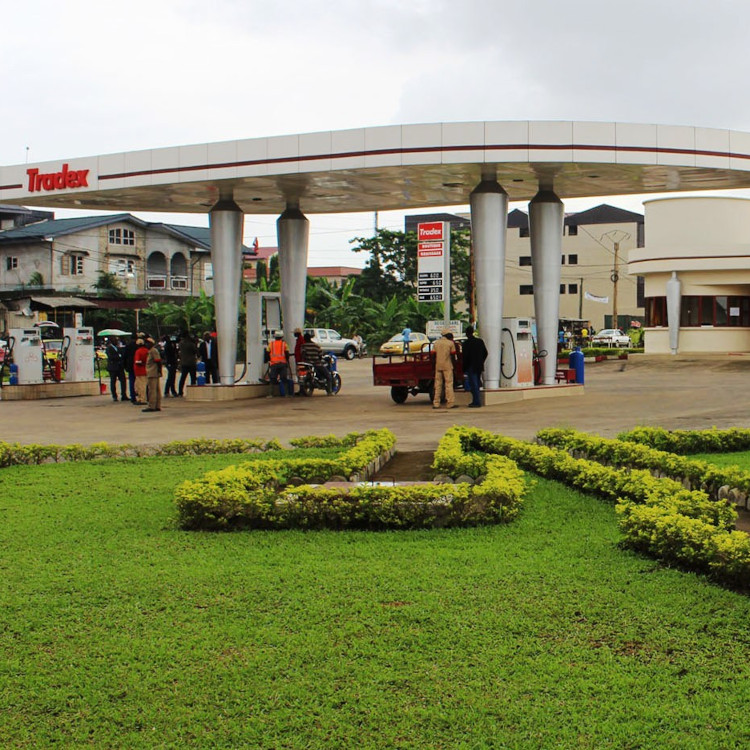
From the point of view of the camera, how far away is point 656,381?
26938 millimetres

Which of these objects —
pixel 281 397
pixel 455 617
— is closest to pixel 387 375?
pixel 281 397

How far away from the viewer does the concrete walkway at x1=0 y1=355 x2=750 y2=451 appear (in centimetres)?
1590

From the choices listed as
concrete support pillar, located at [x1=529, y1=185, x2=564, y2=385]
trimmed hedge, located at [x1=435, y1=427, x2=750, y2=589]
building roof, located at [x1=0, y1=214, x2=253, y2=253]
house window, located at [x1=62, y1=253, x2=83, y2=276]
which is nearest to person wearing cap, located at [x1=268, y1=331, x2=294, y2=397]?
concrete support pillar, located at [x1=529, y1=185, x2=564, y2=385]

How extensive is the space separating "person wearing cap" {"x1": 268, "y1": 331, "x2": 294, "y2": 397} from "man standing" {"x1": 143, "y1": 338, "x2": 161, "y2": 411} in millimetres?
3315

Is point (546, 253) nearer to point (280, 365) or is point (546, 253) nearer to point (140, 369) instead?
point (280, 365)

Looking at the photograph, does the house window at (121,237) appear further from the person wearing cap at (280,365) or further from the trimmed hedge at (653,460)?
the trimmed hedge at (653,460)

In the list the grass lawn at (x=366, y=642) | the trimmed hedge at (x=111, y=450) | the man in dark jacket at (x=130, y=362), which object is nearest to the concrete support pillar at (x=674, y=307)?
the man in dark jacket at (x=130, y=362)

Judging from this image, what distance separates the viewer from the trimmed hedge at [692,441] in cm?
1245

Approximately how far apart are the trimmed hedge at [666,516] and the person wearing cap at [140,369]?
12.2m

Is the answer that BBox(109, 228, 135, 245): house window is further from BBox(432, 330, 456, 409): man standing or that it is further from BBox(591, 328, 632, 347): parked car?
BBox(432, 330, 456, 409): man standing

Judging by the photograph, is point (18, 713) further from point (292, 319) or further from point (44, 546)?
point (292, 319)

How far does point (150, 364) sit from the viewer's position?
19109 mm

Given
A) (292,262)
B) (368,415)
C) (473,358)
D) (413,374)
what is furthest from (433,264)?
(368,415)

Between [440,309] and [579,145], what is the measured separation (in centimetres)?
2999
